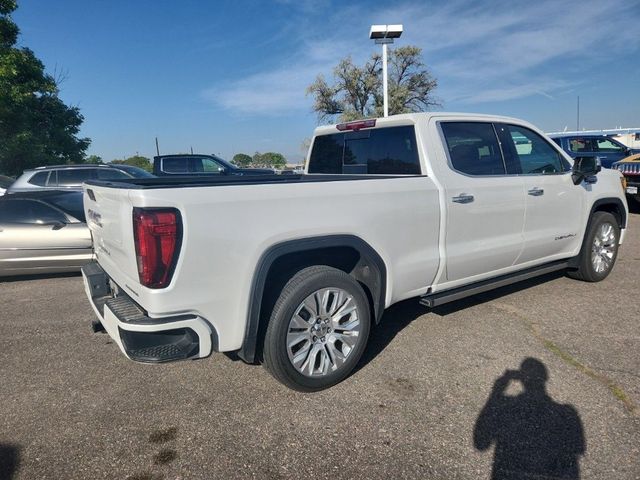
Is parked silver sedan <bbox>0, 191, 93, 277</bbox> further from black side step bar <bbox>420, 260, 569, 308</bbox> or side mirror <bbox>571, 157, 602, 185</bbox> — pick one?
side mirror <bbox>571, 157, 602, 185</bbox>

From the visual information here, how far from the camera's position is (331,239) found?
2883 millimetres

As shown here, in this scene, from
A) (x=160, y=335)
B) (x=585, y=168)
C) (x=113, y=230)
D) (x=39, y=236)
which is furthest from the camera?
(x=39, y=236)

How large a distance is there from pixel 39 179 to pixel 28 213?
4.30 meters

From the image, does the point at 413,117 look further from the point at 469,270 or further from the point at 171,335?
the point at 171,335

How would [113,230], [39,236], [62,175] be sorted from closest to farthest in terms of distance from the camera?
[113,230]
[39,236]
[62,175]

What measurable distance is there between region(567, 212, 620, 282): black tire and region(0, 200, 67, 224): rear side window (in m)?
6.34

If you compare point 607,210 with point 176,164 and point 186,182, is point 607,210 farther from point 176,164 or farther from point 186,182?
point 176,164

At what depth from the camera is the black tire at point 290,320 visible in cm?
275

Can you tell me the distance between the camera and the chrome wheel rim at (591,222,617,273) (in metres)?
5.04

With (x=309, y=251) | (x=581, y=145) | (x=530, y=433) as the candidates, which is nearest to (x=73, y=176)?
(x=309, y=251)

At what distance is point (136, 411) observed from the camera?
2830 millimetres

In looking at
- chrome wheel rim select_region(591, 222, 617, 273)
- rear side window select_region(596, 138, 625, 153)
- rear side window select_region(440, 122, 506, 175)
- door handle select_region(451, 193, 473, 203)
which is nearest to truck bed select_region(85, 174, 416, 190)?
door handle select_region(451, 193, 473, 203)

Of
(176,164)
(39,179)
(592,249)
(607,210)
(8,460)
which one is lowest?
(8,460)

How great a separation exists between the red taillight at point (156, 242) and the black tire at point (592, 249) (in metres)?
4.48
